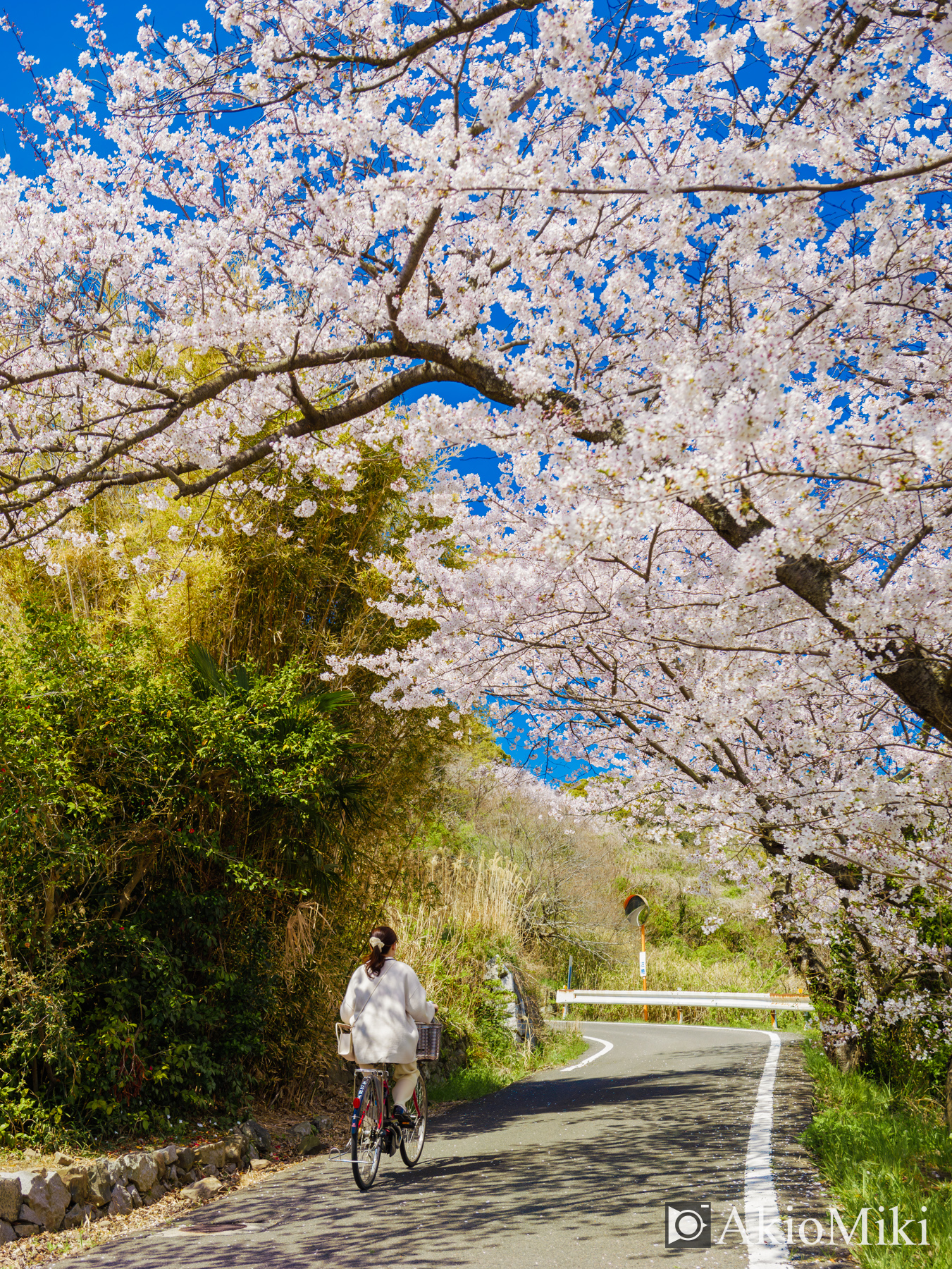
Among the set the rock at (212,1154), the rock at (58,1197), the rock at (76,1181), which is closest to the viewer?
the rock at (58,1197)

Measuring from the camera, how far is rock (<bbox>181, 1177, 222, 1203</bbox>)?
4824 millimetres

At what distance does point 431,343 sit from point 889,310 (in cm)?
247

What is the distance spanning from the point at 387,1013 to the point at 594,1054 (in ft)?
30.1

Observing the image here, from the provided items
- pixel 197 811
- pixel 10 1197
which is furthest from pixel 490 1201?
pixel 197 811

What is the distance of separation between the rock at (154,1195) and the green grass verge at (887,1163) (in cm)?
349

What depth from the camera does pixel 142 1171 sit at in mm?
4707

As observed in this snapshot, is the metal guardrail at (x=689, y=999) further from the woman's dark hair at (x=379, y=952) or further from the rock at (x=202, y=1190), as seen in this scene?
the rock at (x=202, y=1190)

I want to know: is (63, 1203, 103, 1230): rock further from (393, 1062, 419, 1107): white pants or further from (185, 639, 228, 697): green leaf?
(185, 639, 228, 697): green leaf

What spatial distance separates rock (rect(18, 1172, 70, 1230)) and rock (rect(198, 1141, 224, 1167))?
44.1 inches

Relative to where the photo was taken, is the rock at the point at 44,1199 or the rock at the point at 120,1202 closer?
the rock at the point at 44,1199

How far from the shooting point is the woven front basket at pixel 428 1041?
5.66 m

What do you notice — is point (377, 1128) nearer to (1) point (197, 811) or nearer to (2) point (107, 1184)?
(2) point (107, 1184)

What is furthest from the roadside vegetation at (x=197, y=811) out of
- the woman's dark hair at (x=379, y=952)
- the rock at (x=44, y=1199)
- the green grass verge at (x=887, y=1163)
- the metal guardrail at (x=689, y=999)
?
the metal guardrail at (x=689, y=999)

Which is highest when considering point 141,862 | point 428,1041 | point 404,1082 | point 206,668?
point 206,668
